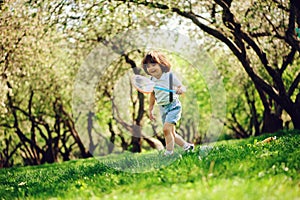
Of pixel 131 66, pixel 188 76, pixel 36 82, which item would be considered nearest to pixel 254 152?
pixel 131 66

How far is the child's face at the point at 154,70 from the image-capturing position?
8.05 m

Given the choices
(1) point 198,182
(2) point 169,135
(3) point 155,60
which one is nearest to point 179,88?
(3) point 155,60

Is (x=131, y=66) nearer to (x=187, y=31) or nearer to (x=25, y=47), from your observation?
(x=187, y=31)

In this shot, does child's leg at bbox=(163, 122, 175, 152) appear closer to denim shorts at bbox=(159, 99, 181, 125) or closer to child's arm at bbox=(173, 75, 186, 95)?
denim shorts at bbox=(159, 99, 181, 125)

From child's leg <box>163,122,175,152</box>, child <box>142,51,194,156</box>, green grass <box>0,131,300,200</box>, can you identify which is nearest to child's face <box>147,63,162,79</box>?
child <box>142,51,194,156</box>

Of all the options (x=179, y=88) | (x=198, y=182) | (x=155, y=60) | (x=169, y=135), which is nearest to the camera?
(x=198, y=182)

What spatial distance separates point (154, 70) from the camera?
811cm

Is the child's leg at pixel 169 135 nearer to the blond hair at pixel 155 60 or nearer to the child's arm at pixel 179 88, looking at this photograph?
the child's arm at pixel 179 88

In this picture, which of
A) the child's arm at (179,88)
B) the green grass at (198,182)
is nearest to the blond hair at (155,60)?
the child's arm at (179,88)

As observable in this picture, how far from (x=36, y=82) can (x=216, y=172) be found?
73.2 feet

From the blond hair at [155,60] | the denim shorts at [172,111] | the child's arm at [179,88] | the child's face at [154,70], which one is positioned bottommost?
the denim shorts at [172,111]

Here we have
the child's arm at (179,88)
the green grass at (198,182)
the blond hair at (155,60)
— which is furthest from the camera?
the blond hair at (155,60)

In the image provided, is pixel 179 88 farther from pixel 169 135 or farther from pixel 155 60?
pixel 169 135

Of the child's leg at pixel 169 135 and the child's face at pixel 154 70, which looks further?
the child's leg at pixel 169 135
